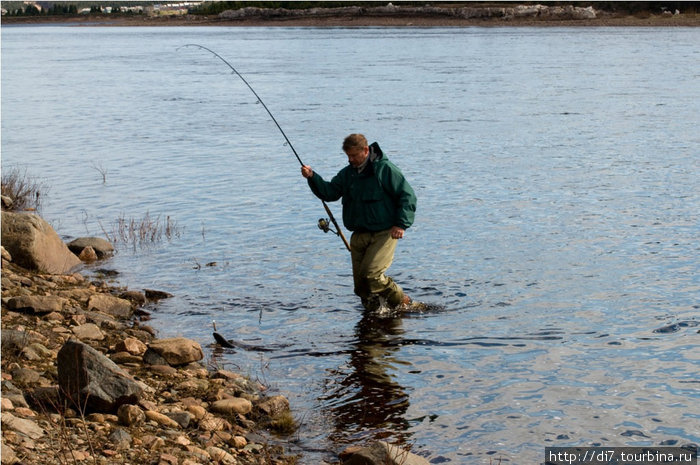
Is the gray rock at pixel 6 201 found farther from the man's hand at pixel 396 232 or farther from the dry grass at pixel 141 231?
the man's hand at pixel 396 232

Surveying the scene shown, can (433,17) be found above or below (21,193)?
above

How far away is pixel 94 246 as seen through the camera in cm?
1175

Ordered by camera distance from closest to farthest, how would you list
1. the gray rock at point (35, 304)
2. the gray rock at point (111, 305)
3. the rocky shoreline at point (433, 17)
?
1. the gray rock at point (35, 304)
2. the gray rock at point (111, 305)
3. the rocky shoreline at point (433, 17)

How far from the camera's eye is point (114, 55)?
60.1 metres

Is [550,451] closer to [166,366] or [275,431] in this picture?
[275,431]

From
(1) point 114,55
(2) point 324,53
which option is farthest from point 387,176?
(1) point 114,55

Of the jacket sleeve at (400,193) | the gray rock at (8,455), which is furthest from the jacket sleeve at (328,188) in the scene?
the gray rock at (8,455)

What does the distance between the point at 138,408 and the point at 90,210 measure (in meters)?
9.39

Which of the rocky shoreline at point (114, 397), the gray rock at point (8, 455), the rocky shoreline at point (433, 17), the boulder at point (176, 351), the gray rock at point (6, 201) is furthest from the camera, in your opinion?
the rocky shoreline at point (433, 17)

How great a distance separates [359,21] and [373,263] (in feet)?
340

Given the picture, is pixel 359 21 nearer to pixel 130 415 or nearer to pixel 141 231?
pixel 141 231

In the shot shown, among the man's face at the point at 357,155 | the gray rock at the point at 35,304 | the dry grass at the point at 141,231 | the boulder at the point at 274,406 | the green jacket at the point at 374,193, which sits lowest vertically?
the dry grass at the point at 141,231

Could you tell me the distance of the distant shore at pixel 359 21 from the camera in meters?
82.9

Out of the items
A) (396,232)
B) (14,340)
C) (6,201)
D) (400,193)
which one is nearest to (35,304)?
(14,340)
